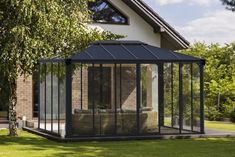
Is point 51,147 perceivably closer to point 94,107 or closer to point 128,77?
point 94,107

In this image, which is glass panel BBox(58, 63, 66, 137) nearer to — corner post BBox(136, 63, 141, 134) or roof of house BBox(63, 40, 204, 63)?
roof of house BBox(63, 40, 204, 63)

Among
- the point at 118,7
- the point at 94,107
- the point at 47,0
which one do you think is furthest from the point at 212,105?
the point at 47,0

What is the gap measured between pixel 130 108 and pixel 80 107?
5.63 ft

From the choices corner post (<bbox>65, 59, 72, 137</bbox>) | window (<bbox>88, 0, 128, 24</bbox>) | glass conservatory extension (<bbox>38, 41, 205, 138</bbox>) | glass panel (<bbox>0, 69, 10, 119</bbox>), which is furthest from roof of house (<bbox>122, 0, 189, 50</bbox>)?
corner post (<bbox>65, 59, 72, 137</bbox>)

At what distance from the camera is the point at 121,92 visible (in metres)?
17.8

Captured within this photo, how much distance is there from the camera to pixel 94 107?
17.7m

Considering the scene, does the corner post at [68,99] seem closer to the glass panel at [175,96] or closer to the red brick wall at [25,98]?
the glass panel at [175,96]

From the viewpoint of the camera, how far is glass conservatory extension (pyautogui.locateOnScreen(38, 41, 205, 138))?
17.5 meters

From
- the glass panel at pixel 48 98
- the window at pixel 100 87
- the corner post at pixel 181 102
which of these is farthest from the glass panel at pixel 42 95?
the corner post at pixel 181 102

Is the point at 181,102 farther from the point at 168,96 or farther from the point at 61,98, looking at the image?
the point at 61,98

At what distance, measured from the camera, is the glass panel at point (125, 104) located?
17812 mm

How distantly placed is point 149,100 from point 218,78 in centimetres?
1995

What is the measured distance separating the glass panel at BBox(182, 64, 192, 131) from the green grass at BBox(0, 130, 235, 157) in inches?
47.7

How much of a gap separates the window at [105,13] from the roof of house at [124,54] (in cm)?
625
